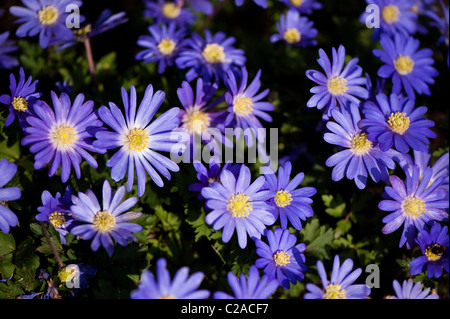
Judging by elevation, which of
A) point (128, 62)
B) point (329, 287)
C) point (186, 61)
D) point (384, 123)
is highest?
point (128, 62)

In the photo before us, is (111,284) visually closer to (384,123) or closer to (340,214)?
(340,214)

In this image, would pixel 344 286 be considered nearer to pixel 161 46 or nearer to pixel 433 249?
pixel 433 249

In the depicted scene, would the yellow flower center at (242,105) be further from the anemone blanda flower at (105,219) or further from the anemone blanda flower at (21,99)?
the anemone blanda flower at (21,99)

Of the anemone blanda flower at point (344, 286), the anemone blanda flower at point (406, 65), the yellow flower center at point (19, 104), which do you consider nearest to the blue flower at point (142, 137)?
the yellow flower center at point (19, 104)

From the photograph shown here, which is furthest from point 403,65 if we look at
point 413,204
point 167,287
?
point 167,287

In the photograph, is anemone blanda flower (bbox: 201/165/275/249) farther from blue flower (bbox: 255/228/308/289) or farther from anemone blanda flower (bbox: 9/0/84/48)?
anemone blanda flower (bbox: 9/0/84/48)
